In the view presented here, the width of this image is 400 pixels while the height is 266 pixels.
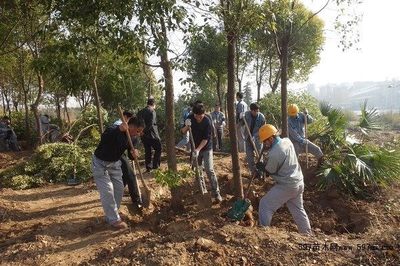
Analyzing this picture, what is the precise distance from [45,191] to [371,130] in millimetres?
7145

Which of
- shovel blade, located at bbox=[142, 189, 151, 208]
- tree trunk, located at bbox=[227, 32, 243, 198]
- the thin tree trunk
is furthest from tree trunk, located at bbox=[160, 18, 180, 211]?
tree trunk, located at bbox=[227, 32, 243, 198]

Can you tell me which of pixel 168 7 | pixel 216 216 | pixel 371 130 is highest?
pixel 168 7

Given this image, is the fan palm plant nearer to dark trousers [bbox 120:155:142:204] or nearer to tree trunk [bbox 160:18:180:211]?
tree trunk [bbox 160:18:180:211]

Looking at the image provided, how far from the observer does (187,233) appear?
179 inches

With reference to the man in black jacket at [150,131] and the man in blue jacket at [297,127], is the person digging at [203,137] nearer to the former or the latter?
the man in black jacket at [150,131]

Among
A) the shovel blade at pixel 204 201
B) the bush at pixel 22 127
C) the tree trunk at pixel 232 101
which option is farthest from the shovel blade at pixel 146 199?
the bush at pixel 22 127

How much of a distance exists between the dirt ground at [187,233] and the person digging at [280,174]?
1.07 feet

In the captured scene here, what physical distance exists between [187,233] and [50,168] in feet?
18.4

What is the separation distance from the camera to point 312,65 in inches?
810

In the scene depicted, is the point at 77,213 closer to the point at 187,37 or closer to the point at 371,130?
the point at 187,37

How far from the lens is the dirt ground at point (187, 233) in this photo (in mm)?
4031

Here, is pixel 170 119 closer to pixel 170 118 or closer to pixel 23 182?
pixel 170 118

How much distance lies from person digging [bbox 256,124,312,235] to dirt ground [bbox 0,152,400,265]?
33 cm

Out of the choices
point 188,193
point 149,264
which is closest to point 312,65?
point 188,193
